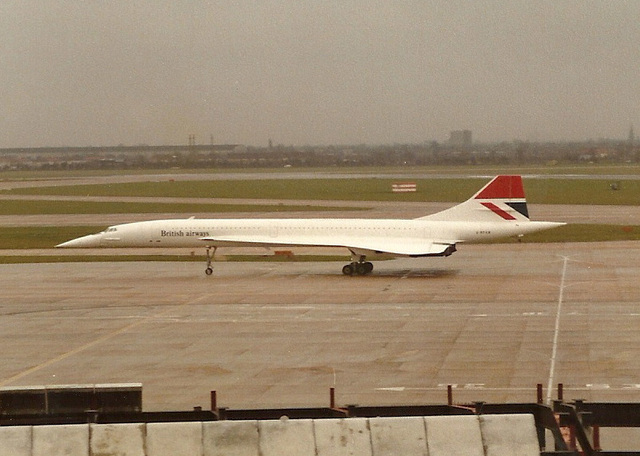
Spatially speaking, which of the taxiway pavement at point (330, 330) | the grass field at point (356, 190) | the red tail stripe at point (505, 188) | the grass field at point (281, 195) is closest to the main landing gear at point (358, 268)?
the taxiway pavement at point (330, 330)

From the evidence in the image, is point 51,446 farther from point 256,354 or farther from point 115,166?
point 115,166

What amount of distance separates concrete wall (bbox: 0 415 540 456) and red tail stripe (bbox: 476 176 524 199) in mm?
37446

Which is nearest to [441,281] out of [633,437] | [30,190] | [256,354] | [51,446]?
[256,354]

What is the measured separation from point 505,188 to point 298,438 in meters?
38.4

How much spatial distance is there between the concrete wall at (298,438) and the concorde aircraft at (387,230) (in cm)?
3576

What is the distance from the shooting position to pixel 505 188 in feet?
161

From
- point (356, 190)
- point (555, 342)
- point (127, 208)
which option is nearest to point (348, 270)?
point (555, 342)

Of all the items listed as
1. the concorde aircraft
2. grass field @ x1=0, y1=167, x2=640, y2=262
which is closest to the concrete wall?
the concorde aircraft

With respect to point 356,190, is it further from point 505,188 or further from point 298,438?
point 298,438

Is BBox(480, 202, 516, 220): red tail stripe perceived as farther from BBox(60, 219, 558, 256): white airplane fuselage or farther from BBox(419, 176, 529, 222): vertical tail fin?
BBox(60, 219, 558, 256): white airplane fuselage

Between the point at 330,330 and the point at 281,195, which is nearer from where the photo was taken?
the point at 330,330

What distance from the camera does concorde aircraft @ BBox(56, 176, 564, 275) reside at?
49094 mm

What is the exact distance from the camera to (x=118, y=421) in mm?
14539

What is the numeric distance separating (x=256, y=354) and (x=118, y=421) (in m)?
15.3
